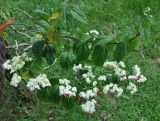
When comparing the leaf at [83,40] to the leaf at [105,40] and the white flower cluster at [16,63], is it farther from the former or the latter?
the white flower cluster at [16,63]

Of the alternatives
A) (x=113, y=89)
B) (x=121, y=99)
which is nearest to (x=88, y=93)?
(x=113, y=89)

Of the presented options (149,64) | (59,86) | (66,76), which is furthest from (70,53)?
(149,64)

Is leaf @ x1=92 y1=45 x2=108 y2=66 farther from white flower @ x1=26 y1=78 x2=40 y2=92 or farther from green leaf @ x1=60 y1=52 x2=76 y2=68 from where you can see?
white flower @ x1=26 y1=78 x2=40 y2=92

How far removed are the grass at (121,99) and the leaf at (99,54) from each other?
1152 millimetres

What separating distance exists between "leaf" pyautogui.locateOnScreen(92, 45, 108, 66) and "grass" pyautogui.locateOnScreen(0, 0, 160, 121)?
1152 mm

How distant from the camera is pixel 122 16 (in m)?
4.60

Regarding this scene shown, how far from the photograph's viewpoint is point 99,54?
2.20 meters

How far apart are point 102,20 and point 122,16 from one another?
23 centimetres

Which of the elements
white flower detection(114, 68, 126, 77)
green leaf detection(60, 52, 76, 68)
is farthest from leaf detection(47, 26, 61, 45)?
white flower detection(114, 68, 126, 77)

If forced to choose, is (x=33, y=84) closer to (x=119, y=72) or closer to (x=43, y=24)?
(x=43, y=24)

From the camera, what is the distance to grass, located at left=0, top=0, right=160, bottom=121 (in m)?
3.34

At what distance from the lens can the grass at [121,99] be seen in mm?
3340

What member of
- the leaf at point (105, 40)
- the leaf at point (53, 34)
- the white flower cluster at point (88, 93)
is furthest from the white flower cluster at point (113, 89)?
the leaf at point (53, 34)

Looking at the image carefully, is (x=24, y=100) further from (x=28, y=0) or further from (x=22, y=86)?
(x=28, y=0)
